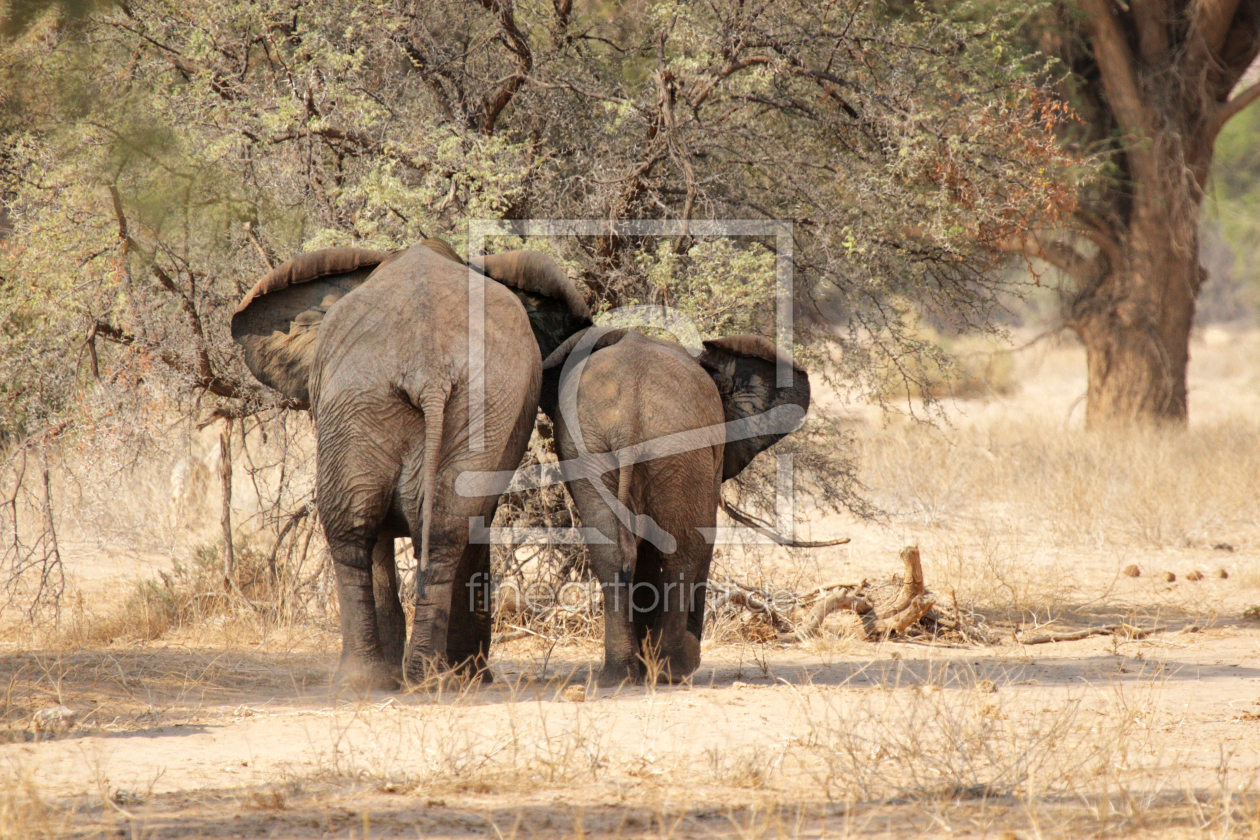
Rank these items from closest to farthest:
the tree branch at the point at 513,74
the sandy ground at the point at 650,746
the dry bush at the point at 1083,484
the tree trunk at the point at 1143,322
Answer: the sandy ground at the point at 650,746 < the tree branch at the point at 513,74 < the dry bush at the point at 1083,484 < the tree trunk at the point at 1143,322

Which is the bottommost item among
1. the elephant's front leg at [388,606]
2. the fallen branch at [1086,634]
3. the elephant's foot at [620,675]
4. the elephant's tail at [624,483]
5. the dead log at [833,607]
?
the fallen branch at [1086,634]

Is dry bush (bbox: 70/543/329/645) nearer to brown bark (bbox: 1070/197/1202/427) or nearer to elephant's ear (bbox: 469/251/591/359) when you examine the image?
elephant's ear (bbox: 469/251/591/359)

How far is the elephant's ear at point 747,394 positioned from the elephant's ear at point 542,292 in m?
0.81

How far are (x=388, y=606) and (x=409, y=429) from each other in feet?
3.09

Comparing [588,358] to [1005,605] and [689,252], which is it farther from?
[1005,605]

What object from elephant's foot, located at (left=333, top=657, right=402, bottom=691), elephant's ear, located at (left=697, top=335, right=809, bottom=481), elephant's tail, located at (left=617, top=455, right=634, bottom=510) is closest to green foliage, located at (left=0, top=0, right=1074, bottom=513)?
elephant's ear, located at (left=697, top=335, right=809, bottom=481)

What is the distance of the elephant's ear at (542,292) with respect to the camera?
243 inches

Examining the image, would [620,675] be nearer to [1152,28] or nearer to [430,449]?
[430,449]

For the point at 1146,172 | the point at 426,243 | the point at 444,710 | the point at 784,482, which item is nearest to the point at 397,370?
the point at 426,243

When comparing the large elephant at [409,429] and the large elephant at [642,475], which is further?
the large elephant at [642,475]

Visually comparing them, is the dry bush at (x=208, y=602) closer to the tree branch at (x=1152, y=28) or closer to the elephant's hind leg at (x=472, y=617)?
the elephant's hind leg at (x=472, y=617)

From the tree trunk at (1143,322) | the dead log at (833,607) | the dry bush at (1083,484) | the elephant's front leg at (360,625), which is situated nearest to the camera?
the elephant's front leg at (360,625)

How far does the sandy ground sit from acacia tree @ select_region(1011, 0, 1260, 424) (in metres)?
9.09

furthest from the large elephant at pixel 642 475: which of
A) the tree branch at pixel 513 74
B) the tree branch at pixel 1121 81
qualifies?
the tree branch at pixel 1121 81
